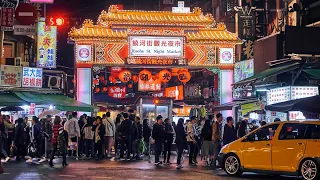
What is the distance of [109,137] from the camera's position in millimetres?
25047

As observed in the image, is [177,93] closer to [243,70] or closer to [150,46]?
[150,46]

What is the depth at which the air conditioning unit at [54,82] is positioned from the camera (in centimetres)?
3411

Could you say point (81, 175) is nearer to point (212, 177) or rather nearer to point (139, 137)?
point (212, 177)

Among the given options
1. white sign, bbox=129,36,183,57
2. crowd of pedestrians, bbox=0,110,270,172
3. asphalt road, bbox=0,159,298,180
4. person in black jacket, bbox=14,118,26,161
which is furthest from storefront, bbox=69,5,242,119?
asphalt road, bbox=0,159,298,180

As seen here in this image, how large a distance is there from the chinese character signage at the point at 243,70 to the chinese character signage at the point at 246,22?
1.53 meters

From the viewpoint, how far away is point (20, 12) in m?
30.2

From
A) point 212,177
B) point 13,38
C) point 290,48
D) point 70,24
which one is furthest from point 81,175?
point 70,24

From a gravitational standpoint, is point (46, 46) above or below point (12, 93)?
above

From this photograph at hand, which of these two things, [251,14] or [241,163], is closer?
[241,163]

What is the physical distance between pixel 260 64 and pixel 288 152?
13410mm

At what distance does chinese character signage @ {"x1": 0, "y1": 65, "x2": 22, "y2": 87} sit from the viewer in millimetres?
30406

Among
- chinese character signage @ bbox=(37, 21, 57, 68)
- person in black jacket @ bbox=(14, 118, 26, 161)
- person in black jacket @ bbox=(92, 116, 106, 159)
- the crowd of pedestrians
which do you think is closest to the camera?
the crowd of pedestrians

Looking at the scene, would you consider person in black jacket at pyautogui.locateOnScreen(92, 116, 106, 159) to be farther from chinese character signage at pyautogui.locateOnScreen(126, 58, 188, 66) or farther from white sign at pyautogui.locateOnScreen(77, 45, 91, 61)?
chinese character signage at pyautogui.locateOnScreen(126, 58, 188, 66)

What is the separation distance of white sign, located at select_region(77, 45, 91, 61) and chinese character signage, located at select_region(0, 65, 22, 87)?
3.42 metres
